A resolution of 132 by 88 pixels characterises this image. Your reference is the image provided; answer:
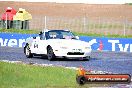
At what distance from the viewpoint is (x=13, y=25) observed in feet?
146

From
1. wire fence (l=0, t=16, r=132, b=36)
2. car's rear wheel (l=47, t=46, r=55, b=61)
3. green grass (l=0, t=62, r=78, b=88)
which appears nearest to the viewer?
green grass (l=0, t=62, r=78, b=88)

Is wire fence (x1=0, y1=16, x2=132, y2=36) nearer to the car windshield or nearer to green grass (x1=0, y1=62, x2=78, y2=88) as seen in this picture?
the car windshield

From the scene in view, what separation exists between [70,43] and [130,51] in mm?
7745

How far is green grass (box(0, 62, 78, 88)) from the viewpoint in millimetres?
14211

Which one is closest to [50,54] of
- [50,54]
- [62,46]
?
[50,54]

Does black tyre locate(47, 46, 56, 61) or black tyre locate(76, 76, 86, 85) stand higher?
black tyre locate(76, 76, 86, 85)

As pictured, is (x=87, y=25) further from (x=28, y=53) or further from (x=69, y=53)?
(x=69, y=53)

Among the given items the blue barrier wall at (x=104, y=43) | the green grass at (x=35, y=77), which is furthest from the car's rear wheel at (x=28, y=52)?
the blue barrier wall at (x=104, y=43)

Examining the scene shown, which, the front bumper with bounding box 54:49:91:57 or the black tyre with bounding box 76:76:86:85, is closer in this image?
the black tyre with bounding box 76:76:86:85

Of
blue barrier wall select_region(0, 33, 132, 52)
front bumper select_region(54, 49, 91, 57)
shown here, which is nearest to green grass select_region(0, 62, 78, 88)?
front bumper select_region(54, 49, 91, 57)

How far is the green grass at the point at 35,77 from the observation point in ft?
46.6

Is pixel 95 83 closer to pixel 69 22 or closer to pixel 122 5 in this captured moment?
pixel 69 22

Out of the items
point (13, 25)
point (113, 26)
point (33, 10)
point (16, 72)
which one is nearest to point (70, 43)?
point (16, 72)

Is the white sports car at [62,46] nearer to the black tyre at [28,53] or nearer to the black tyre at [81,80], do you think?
the black tyre at [28,53]
